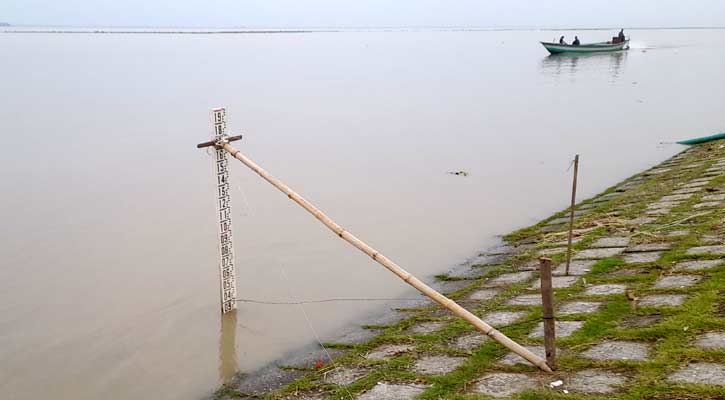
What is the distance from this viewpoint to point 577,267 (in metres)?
7.11

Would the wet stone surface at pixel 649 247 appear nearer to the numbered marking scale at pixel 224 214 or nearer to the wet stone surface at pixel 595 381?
the wet stone surface at pixel 595 381

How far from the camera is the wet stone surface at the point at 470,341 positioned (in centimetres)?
539

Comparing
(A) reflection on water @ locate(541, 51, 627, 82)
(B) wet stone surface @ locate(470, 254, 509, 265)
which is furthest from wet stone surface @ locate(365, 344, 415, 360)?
(A) reflection on water @ locate(541, 51, 627, 82)

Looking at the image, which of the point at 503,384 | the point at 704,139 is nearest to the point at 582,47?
the point at 704,139

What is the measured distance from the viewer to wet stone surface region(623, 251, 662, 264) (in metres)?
6.79

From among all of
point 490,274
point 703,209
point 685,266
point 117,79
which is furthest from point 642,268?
point 117,79

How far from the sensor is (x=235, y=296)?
7.42 metres

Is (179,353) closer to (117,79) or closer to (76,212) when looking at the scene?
(76,212)

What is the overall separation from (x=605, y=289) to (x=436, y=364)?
2.12 meters

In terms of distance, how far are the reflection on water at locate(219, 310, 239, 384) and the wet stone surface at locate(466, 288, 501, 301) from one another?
9.13ft

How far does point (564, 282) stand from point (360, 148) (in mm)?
10410

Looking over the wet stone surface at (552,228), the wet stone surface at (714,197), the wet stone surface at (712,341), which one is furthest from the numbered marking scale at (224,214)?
the wet stone surface at (714,197)

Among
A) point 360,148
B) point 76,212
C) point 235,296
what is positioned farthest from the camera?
point 360,148

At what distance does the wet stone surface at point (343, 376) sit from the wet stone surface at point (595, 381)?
183 centimetres
